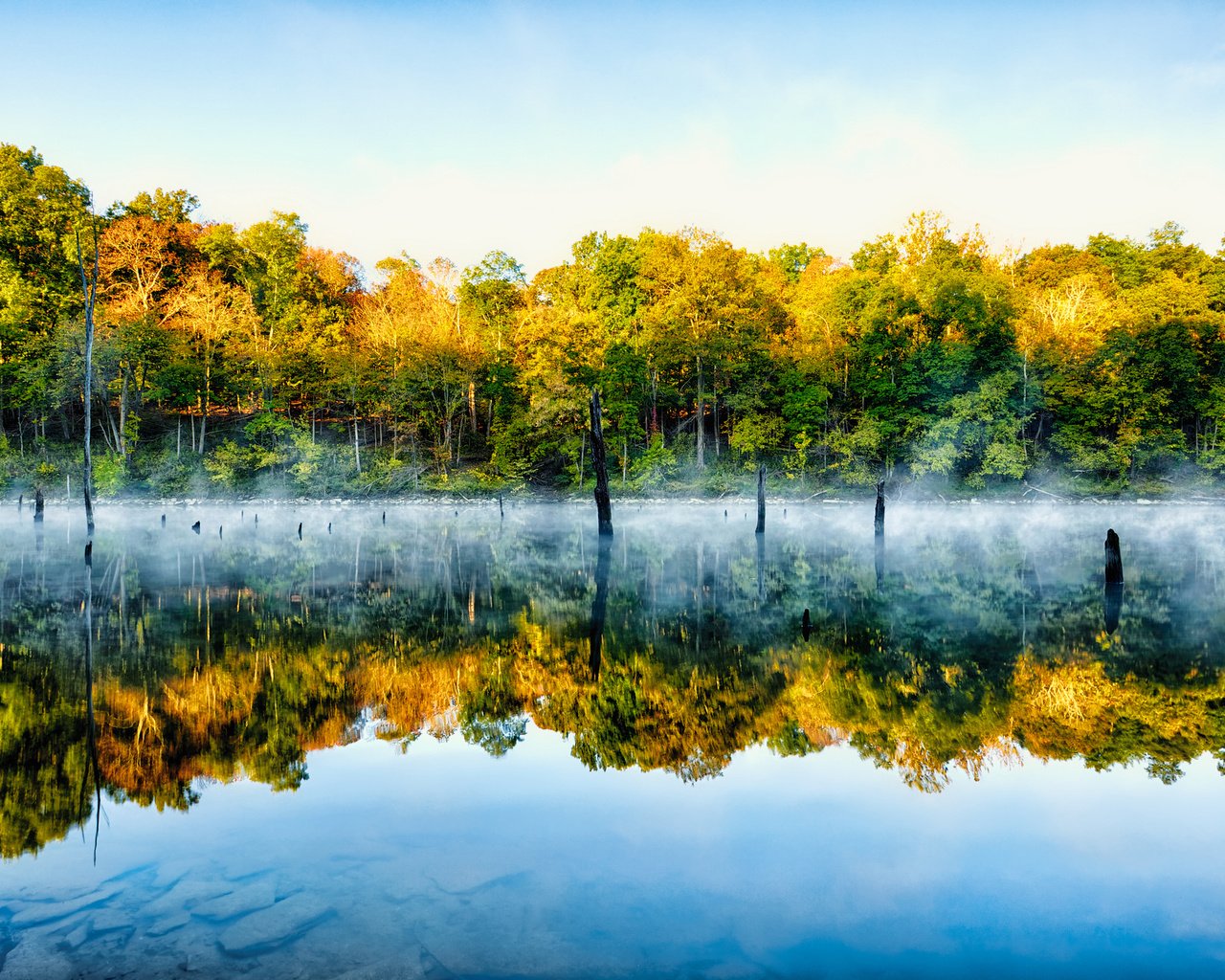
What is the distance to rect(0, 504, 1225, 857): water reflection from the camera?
927 cm

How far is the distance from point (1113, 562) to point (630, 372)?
40.5 m

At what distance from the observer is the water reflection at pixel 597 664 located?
365 inches

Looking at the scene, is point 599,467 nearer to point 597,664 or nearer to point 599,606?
point 599,606

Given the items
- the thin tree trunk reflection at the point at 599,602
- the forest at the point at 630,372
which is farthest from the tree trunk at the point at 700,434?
the thin tree trunk reflection at the point at 599,602

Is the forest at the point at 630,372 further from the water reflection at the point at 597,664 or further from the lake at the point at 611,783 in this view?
the lake at the point at 611,783

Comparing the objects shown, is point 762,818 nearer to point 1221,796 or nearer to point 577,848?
point 577,848

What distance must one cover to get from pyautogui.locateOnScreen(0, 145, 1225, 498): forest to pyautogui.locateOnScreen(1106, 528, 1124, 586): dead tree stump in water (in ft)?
114

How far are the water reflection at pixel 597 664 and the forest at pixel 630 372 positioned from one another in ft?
100

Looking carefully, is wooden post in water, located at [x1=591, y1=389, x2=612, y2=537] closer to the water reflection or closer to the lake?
the water reflection

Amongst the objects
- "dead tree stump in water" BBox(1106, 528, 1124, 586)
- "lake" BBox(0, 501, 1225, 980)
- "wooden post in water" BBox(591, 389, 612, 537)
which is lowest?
"lake" BBox(0, 501, 1225, 980)

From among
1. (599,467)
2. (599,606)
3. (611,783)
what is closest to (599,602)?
(599,606)

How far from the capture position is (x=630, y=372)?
188 ft

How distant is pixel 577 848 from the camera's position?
709cm

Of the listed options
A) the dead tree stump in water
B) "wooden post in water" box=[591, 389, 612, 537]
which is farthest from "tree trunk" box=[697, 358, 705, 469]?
the dead tree stump in water
